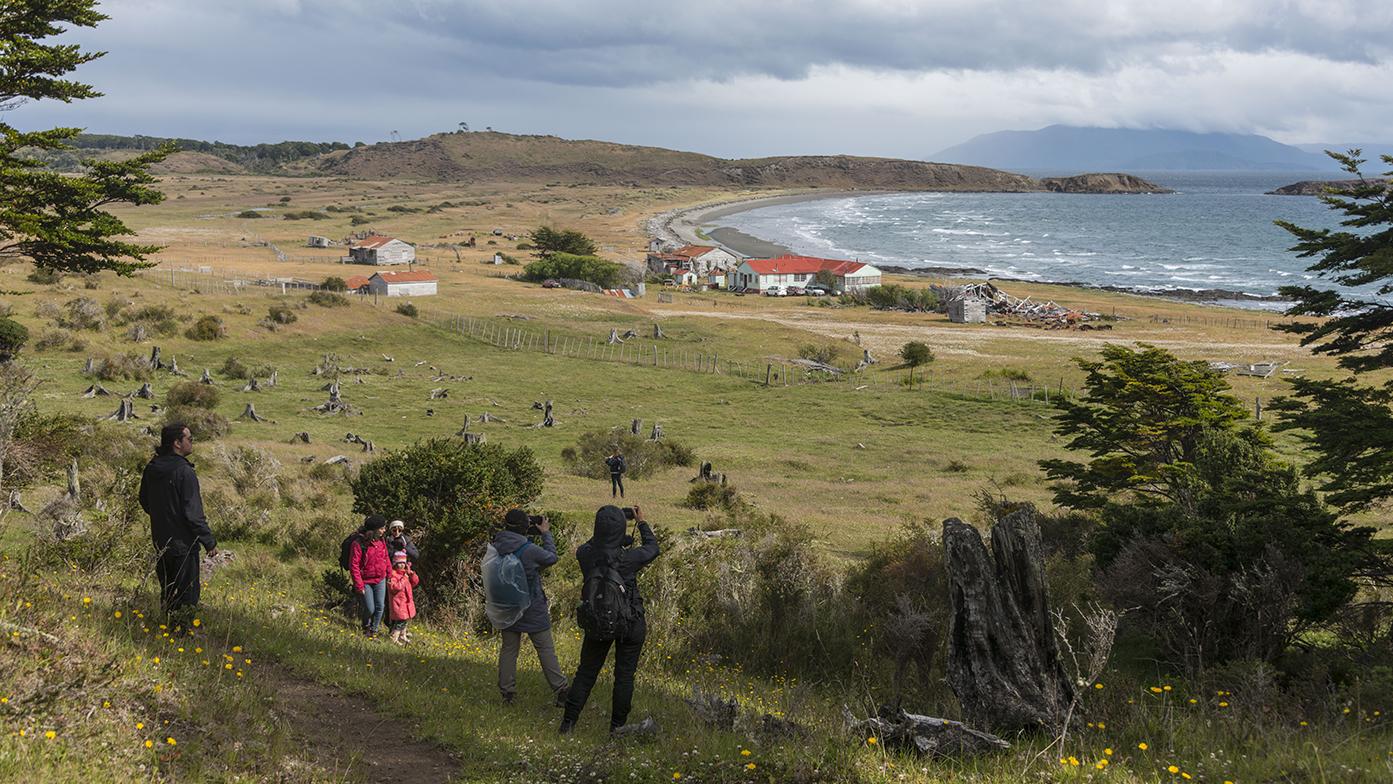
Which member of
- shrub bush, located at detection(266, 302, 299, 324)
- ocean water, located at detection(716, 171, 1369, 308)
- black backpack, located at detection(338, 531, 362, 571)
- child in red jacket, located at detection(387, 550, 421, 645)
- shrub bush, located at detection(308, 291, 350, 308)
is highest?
ocean water, located at detection(716, 171, 1369, 308)

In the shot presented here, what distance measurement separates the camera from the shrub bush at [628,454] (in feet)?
102

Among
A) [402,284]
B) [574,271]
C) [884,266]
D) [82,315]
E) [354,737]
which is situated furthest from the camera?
[884,266]

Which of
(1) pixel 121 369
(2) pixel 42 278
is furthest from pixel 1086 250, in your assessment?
(1) pixel 121 369

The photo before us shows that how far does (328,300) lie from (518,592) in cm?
5660

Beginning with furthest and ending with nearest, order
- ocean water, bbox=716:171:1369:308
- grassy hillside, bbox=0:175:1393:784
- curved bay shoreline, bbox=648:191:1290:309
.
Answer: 1. ocean water, bbox=716:171:1369:308
2. curved bay shoreline, bbox=648:191:1290:309
3. grassy hillside, bbox=0:175:1393:784

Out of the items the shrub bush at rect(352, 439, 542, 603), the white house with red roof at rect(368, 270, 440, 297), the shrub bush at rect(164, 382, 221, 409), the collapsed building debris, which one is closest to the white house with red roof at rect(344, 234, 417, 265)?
the white house with red roof at rect(368, 270, 440, 297)

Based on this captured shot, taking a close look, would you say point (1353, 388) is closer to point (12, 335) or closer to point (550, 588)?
point (550, 588)

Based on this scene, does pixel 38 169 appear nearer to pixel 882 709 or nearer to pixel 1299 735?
pixel 882 709

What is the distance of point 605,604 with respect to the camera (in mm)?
7441

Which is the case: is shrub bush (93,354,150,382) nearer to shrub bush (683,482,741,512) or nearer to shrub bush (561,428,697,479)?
shrub bush (561,428,697,479)

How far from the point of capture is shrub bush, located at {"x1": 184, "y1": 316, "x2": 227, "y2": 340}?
48844 millimetres

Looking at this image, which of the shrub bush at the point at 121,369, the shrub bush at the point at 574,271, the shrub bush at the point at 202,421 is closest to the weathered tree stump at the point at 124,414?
the shrub bush at the point at 202,421

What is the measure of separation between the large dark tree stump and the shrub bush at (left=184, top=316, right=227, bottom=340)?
160ft

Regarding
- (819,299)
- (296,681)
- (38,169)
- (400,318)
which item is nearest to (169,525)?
(296,681)
